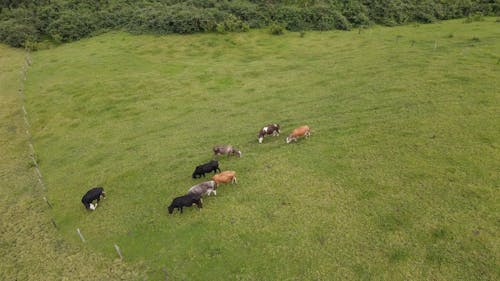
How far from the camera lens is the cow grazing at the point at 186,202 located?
15406mm

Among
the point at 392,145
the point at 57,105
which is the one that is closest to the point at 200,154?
the point at 392,145

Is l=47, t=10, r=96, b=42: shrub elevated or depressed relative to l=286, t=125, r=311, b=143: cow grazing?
elevated

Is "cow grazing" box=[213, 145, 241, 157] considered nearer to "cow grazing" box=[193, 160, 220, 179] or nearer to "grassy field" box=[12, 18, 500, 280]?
"grassy field" box=[12, 18, 500, 280]

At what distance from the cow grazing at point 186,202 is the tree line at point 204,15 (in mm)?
32383

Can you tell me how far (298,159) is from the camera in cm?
1825

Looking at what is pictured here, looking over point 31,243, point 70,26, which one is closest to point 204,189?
point 31,243

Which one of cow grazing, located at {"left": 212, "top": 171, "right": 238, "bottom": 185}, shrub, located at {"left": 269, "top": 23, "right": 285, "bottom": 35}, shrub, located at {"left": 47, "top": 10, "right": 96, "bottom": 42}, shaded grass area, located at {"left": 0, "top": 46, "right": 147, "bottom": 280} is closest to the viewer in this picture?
shaded grass area, located at {"left": 0, "top": 46, "right": 147, "bottom": 280}

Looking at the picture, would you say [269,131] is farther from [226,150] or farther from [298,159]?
[298,159]

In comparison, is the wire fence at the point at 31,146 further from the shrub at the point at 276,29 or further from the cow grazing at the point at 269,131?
the shrub at the point at 276,29

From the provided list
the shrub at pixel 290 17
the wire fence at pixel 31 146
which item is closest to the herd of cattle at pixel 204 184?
the wire fence at pixel 31 146

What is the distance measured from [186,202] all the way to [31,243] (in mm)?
7327

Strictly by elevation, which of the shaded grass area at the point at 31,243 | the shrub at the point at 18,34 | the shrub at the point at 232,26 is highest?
the shrub at the point at 18,34

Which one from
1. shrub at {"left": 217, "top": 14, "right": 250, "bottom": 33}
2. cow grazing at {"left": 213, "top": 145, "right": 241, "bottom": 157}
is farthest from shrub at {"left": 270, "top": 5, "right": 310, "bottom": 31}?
cow grazing at {"left": 213, "top": 145, "right": 241, "bottom": 157}

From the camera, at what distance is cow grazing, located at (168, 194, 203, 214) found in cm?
1541
